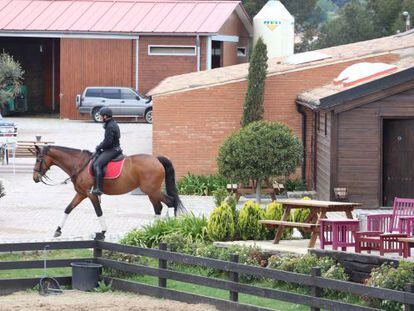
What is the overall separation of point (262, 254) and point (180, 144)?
15.4 m

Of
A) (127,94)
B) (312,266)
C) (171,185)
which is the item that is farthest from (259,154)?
(127,94)

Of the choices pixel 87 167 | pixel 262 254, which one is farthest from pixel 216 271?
pixel 87 167

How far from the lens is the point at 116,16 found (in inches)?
2196

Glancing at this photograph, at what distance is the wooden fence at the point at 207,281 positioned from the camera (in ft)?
50.2

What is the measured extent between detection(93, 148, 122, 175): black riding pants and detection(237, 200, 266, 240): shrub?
13.0 ft

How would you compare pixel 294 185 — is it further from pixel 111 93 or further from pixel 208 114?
pixel 111 93

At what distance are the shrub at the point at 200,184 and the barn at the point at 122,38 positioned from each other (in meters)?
20.1

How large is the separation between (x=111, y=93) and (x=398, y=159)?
23.5 m

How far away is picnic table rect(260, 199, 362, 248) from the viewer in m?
19.5

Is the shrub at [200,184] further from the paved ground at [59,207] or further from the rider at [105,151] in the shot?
the rider at [105,151]

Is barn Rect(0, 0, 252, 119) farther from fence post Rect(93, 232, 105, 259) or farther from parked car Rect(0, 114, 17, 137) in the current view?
fence post Rect(93, 232, 105, 259)

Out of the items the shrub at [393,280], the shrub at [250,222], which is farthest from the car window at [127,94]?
the shrub at [393,280]

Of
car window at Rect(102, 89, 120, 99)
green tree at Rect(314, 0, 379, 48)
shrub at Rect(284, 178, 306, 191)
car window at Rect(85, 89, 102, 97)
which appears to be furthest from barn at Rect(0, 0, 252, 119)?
shrub at Rect(284, 178, 306, 191)

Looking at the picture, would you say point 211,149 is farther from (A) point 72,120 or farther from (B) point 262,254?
(A) point 72,120
